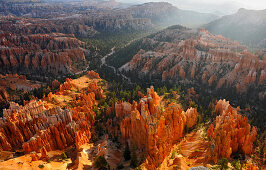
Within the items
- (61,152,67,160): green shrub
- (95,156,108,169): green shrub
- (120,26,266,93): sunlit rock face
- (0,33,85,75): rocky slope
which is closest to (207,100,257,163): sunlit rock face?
(95,156,108,169): green shrub

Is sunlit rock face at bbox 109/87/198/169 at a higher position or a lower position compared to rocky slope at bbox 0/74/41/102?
higher

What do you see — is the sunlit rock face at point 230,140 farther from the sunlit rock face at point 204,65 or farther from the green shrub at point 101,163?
the sunlit rock face at point 204,65

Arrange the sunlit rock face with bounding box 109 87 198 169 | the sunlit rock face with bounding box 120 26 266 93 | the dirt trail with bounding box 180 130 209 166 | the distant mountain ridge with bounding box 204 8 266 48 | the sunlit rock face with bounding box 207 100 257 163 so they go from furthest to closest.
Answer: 1. the distant mountain ridge with bounding box 204 8 266 48
2. the sunlit rock face with bounding box 120 26 266 93
3. the sunlit rock face with bounding box 109 87 198 169
4. the dirt trail with bounding box 180 130 209 166
5. the sunlit rock face with bounding box 207 100 257 163

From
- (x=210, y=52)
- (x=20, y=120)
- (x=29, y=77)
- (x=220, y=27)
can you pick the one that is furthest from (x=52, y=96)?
(x=220, y=27)

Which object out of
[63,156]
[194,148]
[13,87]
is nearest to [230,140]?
[194,148]

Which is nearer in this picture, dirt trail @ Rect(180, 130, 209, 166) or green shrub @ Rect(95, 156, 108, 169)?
green shrub @ Rect(95, 156, 108, 169)

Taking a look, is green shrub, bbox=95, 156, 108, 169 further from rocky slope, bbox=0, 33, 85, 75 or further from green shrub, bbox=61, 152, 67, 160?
rocky slope, bbox=0, 33, 85, 75

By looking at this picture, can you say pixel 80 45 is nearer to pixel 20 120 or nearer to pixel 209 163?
pixel 20 120
